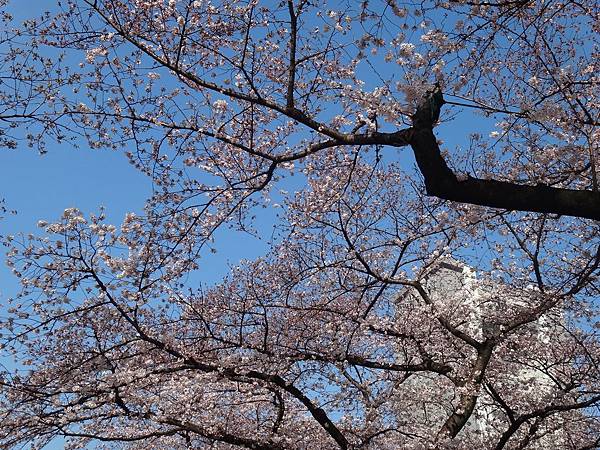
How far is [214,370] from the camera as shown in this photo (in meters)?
6.96

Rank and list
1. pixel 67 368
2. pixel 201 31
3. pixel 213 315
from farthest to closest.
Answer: pixel 213 315
pixel 67 368
pixel 201 31

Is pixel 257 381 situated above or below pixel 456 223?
below

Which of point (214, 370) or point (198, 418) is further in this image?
point (198, 418)

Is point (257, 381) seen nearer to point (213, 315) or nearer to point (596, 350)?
point (213, 315)

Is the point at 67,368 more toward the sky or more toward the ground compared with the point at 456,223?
more toward the ground

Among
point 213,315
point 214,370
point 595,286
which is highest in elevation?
point 213,315

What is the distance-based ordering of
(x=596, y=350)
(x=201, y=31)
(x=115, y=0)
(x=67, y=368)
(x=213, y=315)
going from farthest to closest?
(x=596, y=350) < (x=213, y=315) < (x=67, y=368) < (x=201, y=31) < (x=115, y=0)

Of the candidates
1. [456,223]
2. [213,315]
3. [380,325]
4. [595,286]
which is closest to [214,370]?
[213,315]

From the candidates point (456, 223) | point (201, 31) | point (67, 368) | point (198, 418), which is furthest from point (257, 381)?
point (201, 31)

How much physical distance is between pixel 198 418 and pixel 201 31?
5.14 metres

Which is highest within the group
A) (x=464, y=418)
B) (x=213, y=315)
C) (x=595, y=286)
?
(x=213, y=315)

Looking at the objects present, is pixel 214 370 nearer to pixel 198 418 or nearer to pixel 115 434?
pixel 198 418

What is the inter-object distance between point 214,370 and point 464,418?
10.4 feet

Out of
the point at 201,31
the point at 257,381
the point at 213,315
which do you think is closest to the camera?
the point at 201,31
